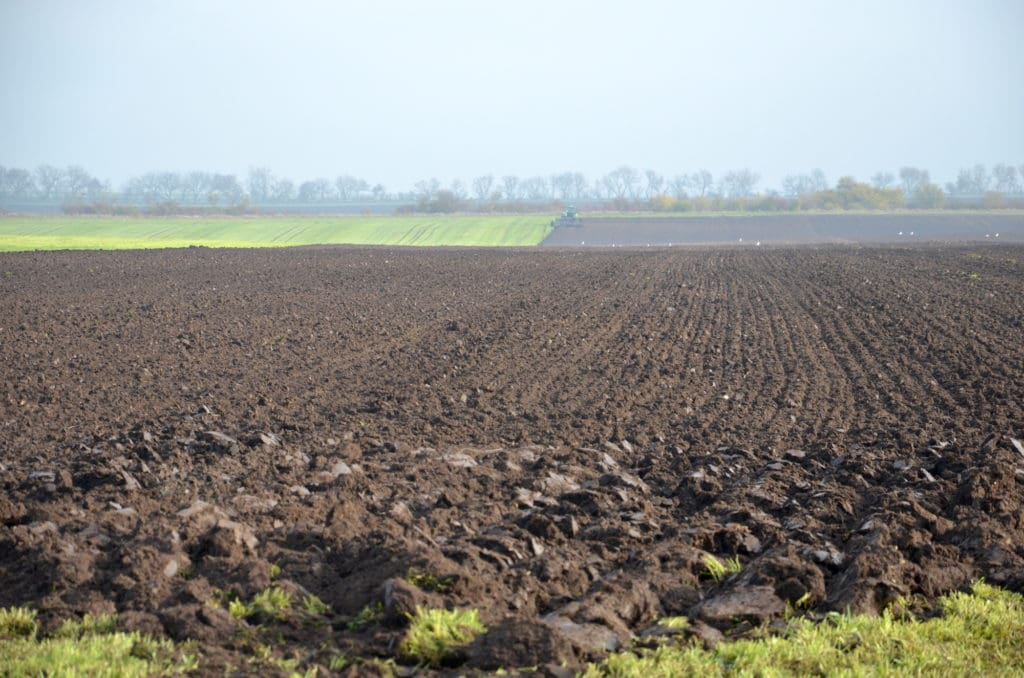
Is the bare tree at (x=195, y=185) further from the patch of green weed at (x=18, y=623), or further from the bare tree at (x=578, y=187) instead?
the patch of green weed at (x=18, y=623)

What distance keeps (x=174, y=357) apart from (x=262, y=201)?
493ft

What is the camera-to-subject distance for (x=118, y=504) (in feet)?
25.7

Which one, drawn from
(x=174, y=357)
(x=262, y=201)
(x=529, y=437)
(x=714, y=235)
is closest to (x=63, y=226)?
(x=714, y=235)

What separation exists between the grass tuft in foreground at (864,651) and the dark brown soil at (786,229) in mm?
70608

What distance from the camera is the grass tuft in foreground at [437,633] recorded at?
506cm

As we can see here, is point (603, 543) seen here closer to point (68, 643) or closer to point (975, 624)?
point (975, 624)

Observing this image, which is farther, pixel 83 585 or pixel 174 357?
pixel 174 357

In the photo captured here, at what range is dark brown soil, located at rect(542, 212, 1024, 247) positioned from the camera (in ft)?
265

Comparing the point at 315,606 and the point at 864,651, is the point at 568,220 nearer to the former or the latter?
the point at 315,606

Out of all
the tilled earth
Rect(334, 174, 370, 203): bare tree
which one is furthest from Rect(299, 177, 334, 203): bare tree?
the tilled earth

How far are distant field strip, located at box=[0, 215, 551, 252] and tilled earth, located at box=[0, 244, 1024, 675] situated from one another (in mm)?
56635

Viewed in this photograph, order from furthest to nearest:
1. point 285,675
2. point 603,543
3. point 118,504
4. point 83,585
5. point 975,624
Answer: point 118,504, point 603,543, point 83,585, point 975,624, point 285,675

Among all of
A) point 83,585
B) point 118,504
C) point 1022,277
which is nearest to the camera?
point 83,585

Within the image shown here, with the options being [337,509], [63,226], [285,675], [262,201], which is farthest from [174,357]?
[262,201]
